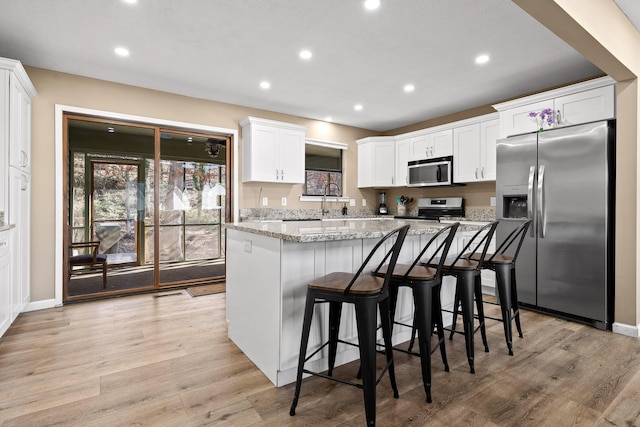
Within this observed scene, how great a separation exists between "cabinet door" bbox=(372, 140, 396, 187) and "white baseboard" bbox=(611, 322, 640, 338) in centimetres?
346

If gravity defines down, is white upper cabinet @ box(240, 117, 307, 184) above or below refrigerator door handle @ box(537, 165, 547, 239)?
above

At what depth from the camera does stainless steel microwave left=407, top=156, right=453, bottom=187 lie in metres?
Answer: 4.94

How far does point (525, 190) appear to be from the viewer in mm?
3541

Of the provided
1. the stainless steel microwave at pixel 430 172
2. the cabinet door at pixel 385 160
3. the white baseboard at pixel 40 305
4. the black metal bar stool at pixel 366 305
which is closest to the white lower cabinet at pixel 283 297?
the black metal bar stool at pixel 366 305

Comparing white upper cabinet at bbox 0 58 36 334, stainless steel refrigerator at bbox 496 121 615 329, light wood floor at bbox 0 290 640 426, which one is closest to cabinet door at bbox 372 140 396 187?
stainless steel refrigerator at bbox 496 121 615 329

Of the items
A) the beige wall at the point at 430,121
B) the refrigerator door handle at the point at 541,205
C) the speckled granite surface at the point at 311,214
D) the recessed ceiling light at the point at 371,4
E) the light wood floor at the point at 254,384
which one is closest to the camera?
the light wood floor at the point at 254,384

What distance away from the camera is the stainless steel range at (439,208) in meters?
5.13

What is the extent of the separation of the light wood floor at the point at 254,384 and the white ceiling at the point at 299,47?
2492 mm

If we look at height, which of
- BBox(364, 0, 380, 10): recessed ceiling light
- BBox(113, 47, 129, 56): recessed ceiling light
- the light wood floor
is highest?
BBox(113, 47, 129, 56): recessed ceiling light

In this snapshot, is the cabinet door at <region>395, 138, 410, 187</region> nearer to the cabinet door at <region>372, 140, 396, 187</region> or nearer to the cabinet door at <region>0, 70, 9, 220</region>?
the cabinet door at <region>372, 140, 396, 187</region>

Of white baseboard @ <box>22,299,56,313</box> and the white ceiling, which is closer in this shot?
the white ceiling

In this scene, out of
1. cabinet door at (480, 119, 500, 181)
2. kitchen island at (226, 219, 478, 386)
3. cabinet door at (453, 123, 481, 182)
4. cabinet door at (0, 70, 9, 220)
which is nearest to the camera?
kitchen island at (226, 219, 478, 386)

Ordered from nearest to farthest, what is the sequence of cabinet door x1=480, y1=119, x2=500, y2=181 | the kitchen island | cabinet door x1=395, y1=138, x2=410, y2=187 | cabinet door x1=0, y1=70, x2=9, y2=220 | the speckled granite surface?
the kitchen island < cabinet door x1=0, y1=70, x2=9, y2=220 < cabinet door x1=480, y1=119, x2=500, y2=181 < the speckled granite surface < cabinet door x1=395, y1=138, x2=410, y2=187

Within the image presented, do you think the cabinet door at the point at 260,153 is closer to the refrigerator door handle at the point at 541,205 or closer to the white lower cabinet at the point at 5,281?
the white lower cabinet at the point at 5,281
